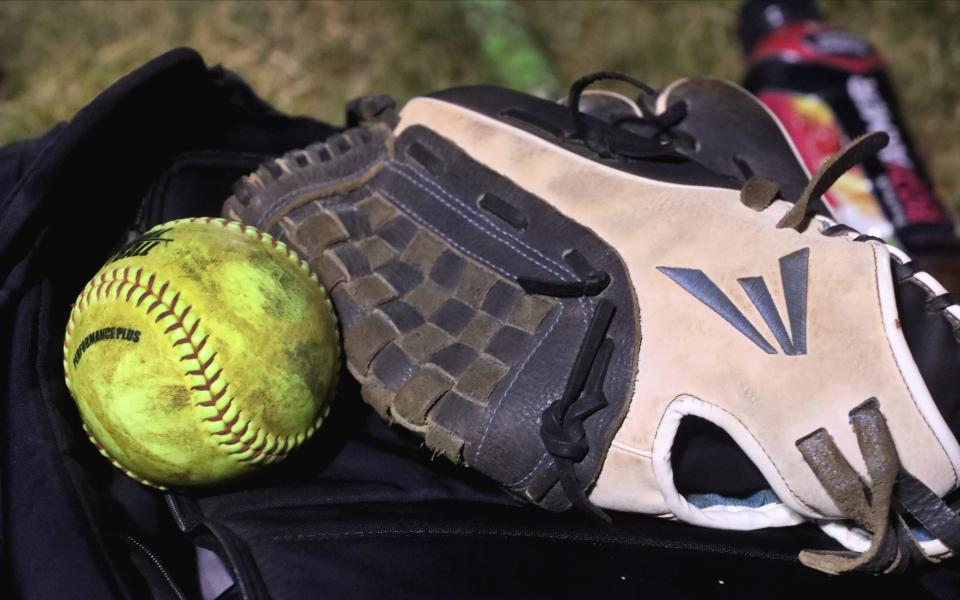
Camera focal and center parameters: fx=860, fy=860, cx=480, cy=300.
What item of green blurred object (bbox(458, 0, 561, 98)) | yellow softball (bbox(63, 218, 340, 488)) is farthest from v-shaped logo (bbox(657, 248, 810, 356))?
green blurred object (bbox(458, 0, 561, 98))

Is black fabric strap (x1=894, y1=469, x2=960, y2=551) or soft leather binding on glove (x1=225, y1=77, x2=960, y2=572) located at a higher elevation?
soft leather binding on glove (x1=225, y1=77, x2=960, y2=572)

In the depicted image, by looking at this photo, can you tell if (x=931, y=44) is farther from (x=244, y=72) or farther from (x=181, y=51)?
(x=181, y=51)

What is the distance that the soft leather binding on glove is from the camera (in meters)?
1.11

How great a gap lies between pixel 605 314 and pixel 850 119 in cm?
120

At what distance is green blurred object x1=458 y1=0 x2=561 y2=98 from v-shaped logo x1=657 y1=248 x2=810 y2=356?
4.45 feet

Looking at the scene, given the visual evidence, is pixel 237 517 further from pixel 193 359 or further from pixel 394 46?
pixel 394 46

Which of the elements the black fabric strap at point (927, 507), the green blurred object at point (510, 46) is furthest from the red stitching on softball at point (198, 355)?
the green blurred object at point (510, 46)

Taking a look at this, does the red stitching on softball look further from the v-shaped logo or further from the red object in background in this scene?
the red object in background

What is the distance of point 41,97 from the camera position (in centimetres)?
243

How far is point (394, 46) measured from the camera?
2.58 metres

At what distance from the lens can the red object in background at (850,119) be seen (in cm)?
202

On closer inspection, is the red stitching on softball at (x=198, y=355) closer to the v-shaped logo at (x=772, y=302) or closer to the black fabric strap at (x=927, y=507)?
the v-shaped logo at (x=772, y=302)

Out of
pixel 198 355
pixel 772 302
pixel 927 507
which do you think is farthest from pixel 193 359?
pixel 927 507

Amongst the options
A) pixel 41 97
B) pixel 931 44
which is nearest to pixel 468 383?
pixel 41 97
